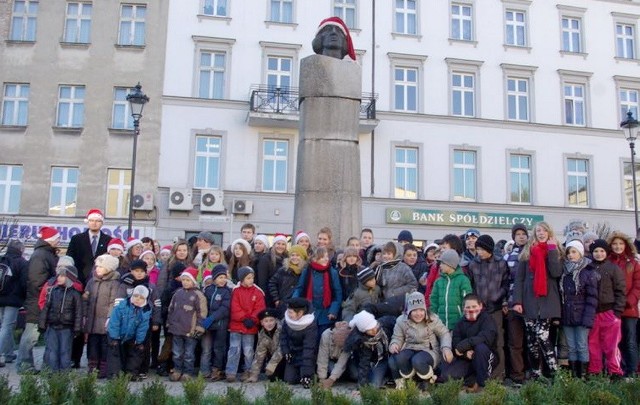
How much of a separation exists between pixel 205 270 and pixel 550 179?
22.2m

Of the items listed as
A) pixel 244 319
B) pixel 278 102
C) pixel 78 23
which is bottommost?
pixel 244 319

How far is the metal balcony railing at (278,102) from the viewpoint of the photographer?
2536 centimetres

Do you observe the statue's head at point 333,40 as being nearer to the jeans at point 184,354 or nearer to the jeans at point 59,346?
the jeans at point 184,354

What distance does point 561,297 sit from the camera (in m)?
7.75

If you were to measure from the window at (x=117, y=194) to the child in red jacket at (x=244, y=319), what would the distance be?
58.1ft

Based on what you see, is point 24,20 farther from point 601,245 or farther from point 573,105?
point 601,245

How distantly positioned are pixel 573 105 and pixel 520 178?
450 centimetres

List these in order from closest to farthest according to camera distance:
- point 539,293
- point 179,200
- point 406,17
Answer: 1. point 539,293
2. point 179,200
3. point 406,17

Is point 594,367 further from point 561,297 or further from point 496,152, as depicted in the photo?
point 496,152

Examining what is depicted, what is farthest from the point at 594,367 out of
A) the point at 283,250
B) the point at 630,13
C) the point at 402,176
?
the point at 630,13

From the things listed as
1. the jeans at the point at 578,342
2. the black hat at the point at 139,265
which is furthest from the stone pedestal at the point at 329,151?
the jeans at the point at 578,342

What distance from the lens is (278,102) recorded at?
2559 centimetres

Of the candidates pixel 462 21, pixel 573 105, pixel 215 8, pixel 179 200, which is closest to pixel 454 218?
pixel 573 105

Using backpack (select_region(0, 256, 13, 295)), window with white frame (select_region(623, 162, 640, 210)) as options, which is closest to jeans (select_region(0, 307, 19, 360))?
backpack (select_region(0, 256, 13, 295))
